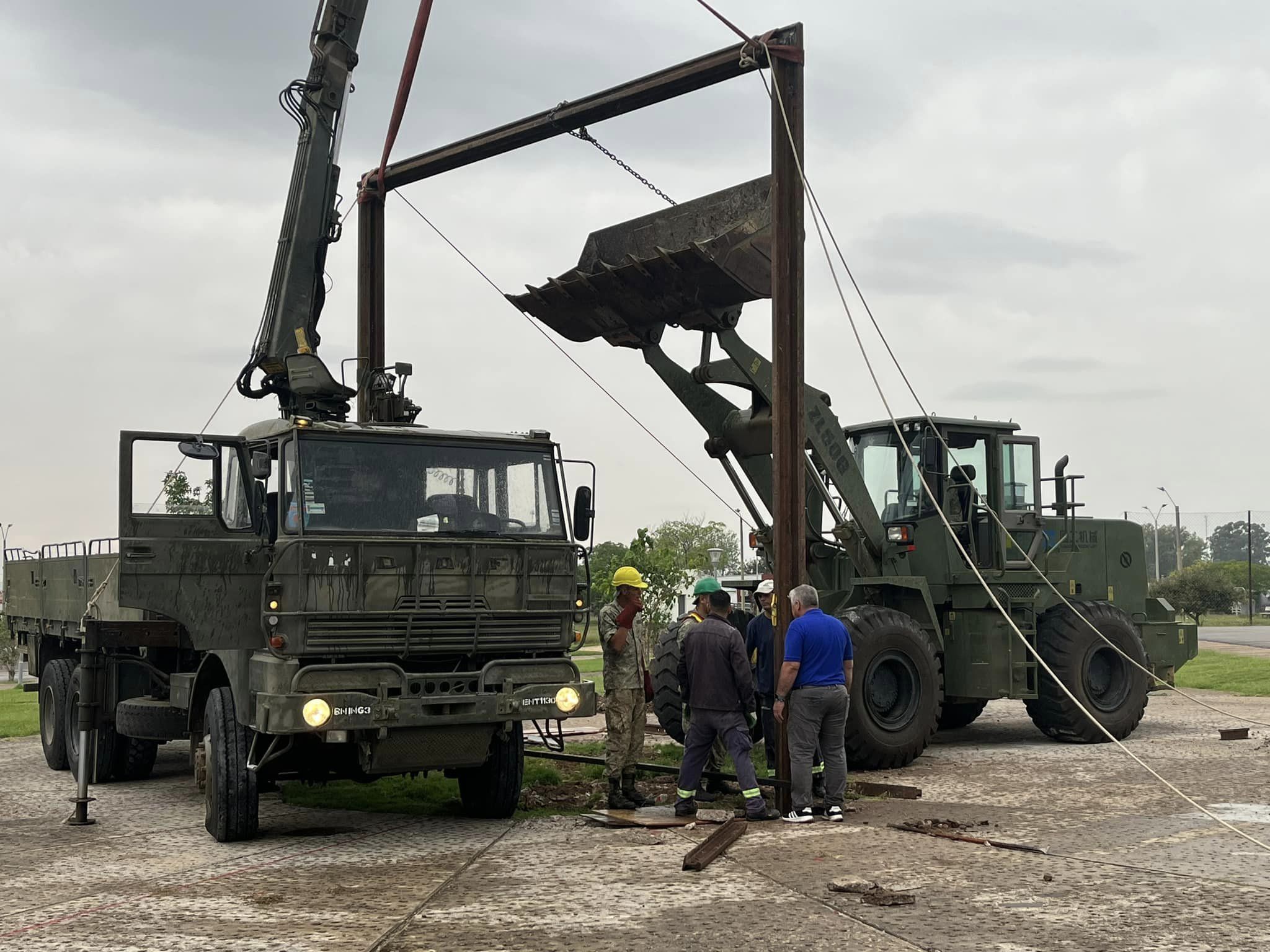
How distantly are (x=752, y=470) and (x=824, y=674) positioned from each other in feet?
12.6

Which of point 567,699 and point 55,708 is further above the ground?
point 567,699

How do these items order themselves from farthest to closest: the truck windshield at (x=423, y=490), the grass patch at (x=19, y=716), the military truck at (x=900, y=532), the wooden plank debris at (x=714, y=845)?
the grass patch at (x=19, y=716) < the military truck at (x=900, y=532) < the truck windshield at (x=423, y=490) < the wooden plank debris at (x=714, y=845)

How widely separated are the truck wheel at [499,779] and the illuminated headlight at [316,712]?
1.63 m

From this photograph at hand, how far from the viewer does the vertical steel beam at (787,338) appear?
→ 412 inches

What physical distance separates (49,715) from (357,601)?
22.5 ft

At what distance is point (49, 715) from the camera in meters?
14.1

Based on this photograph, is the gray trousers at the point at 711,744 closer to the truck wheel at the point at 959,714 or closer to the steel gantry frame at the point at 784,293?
the steel gantry frame at the point at 784,293

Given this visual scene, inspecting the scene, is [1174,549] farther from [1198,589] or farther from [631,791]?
[631,791]

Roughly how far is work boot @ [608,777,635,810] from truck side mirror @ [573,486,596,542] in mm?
1989

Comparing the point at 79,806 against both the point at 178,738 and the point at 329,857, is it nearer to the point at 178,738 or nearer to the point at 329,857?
the point at 178,738

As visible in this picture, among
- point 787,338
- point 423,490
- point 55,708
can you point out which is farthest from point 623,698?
point 55,708

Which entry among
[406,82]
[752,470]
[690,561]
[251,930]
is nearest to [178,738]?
[251,930]

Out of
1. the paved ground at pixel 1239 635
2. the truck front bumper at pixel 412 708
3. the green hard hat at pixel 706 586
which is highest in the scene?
the green hard hat at pixel 706 586

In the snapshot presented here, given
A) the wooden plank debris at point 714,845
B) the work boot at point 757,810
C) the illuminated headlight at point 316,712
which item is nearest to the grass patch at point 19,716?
the illuminated headlight at point 316,712
